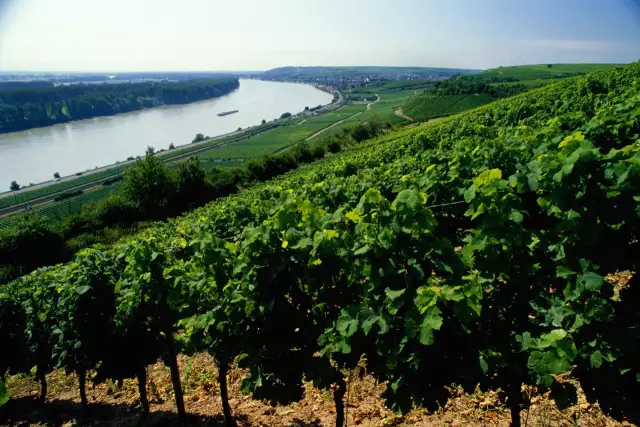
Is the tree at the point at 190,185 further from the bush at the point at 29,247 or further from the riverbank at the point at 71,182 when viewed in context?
the riverbank at the point at 71,182

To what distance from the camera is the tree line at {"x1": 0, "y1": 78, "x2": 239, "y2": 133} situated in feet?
387

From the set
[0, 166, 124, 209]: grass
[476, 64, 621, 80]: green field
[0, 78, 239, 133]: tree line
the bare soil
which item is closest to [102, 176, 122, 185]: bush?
[0, 166, 124, 209]: grass

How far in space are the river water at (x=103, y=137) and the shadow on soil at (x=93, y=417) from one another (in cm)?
7406

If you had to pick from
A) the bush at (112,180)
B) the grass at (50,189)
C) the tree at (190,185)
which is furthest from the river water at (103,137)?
the tree at (190,185)

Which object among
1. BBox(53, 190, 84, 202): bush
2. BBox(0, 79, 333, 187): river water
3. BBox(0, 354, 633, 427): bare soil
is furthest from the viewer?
BBox(0, 79, 333, 187): river water

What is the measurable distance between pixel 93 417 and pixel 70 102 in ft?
520

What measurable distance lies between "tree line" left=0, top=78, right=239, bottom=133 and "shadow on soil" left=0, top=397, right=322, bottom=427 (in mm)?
136409

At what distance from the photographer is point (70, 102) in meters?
135

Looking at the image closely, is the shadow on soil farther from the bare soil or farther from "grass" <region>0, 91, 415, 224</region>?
"grass" <region>0, 91, 415, 224</region>

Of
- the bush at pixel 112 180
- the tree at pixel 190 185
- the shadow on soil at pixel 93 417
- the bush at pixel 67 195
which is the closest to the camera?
the shadow on soil at pixel 93 417

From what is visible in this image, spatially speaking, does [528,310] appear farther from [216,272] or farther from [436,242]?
[216,272]

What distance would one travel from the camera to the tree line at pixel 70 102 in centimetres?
11793

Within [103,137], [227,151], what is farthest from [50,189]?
[103,137]

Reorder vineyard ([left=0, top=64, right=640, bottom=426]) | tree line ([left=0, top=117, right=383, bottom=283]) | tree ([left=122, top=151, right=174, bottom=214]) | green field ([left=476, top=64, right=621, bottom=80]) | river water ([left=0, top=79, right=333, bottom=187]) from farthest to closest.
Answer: green field ([left=476, top=64, right=621, bottom=80]), river water ([left=0, top=79, right=333, bottom=187]), tree ([left=122, top=151, right=174, bottom=214]), tree line ([left=0, top=117, right=383, bottom=283]), vineyard ([left=0, top=64, right=640, bottom=426])
